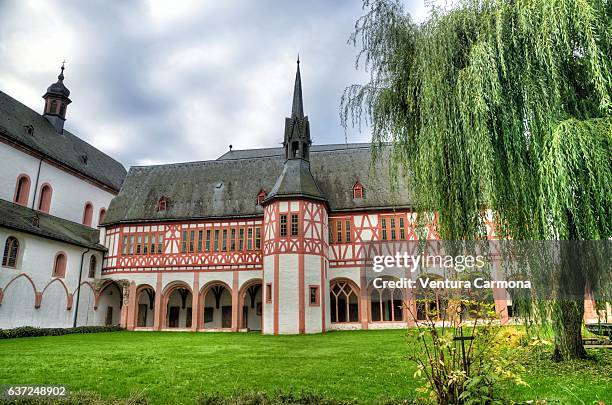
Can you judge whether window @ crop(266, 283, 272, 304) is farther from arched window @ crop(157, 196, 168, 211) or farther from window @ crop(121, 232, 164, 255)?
arched window @ crop(157, 196, 168, 211)

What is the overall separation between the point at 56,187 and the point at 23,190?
2.39m

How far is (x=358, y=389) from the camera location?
22.2ft

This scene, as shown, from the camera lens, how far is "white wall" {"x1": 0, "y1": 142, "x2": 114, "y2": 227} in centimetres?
2308

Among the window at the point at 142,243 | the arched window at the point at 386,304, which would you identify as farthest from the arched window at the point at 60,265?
the arched window at the point at 386,304

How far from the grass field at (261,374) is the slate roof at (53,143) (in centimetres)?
1719

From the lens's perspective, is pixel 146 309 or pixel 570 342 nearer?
pixel 570 342

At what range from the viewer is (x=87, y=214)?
97.3ft

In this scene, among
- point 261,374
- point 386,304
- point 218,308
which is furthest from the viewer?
point 218,308

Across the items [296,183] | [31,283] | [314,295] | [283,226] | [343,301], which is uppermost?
[296,183]

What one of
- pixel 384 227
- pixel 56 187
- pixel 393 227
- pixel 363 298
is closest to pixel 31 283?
pixel 56 187

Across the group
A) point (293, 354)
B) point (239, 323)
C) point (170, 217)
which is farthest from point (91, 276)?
point (293, 354)

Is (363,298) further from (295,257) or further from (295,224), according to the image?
(295,224)

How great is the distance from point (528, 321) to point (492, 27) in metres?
5.08

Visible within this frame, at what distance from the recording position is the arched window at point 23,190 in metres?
24.0
